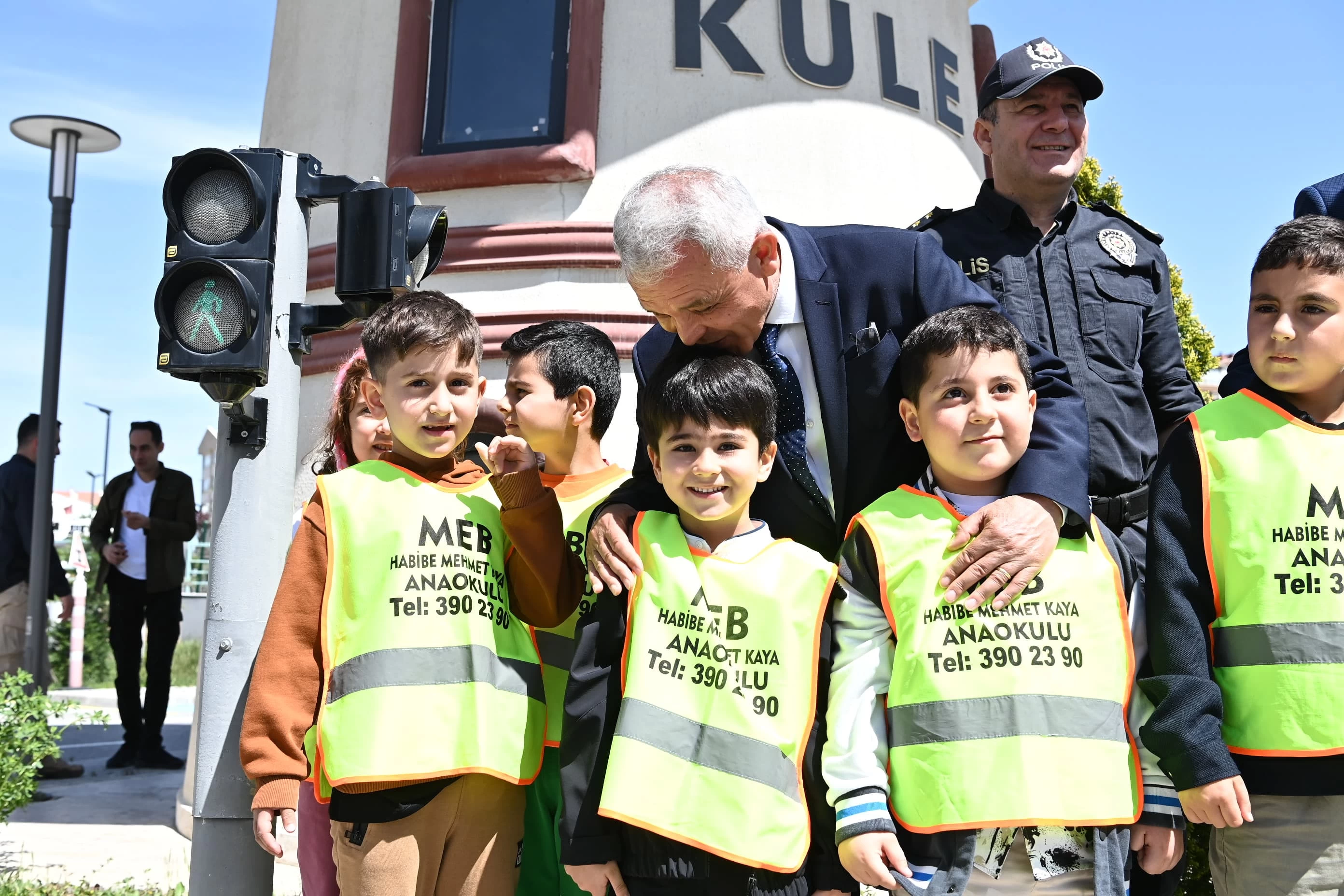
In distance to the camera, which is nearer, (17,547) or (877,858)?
(877,858)

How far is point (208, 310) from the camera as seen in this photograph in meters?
3.24

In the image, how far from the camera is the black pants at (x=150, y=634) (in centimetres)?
757

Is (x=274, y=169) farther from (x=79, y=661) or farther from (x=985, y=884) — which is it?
(x=79, y=661)

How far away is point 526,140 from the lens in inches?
229

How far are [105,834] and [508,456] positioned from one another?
15.6 ft

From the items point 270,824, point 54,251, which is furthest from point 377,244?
point 54,251

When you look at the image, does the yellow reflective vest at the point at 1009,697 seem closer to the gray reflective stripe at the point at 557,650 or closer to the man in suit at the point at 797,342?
the man in suit at the point at 797,342

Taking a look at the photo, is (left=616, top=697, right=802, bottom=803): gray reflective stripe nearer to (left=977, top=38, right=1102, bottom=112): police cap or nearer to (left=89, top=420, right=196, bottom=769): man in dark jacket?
(left=977, top=38, right=1102, bottom=112): police cap

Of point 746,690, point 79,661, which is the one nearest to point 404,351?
point 746,690

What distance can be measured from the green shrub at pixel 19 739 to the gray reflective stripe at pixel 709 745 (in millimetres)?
3336

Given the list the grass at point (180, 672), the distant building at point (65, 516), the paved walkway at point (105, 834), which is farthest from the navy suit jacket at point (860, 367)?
the grass at point (180, 672)

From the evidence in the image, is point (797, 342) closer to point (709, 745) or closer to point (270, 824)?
point (709, 745)

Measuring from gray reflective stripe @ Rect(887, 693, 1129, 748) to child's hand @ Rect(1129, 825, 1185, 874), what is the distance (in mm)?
190

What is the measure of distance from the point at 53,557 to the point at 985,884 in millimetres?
8186
